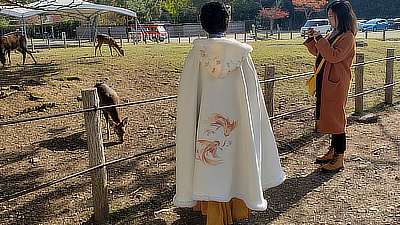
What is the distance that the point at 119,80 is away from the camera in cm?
948

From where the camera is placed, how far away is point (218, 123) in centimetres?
286

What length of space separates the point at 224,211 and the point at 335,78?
200cm

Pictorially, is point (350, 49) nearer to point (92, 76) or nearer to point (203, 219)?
point (203, 219)

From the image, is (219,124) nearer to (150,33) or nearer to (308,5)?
(150,33)

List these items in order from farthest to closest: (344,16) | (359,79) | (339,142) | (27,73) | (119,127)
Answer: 1. (27,73)
2. (359,79)
3. (119,127)
4. (339,142)
5. (344,16)

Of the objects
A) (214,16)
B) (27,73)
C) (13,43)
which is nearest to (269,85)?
(214,16)

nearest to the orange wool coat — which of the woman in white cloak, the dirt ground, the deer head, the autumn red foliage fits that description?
the dirt ground

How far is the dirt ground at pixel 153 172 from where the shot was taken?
357 cm

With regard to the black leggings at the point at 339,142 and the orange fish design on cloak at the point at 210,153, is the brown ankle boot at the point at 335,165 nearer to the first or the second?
the black leggings at the point at 339,142

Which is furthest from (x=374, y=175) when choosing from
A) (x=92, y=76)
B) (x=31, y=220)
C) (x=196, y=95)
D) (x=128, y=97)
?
(x=92, y=76)

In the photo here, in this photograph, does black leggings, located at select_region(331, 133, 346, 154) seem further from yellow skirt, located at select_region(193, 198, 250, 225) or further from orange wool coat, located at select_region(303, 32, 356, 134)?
yellow skirt, located at select_region(193, 198, 250, 225)

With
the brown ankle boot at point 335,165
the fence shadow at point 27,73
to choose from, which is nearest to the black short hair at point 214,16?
the brown ankle boot at point 335,165

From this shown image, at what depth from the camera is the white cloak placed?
2.81 m

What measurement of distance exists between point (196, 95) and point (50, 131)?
435cm
